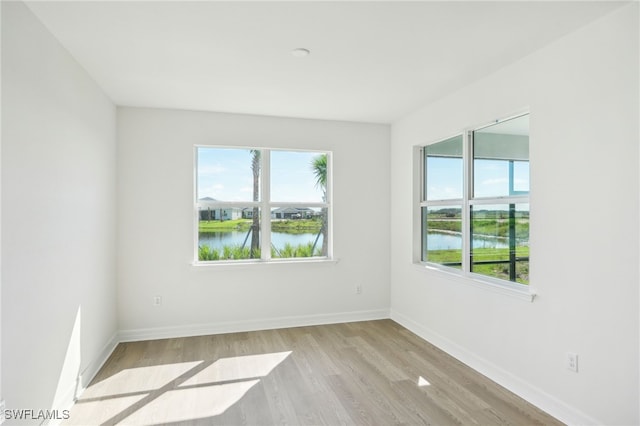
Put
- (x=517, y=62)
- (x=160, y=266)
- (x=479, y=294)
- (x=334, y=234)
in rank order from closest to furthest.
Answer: (x=517, y=62), (x=479, y=294), (x=160, y=266), (x=334, y=234)

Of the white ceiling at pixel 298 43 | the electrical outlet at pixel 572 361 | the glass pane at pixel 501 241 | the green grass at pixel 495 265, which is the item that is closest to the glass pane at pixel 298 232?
the white ceiling at pixel 298 43

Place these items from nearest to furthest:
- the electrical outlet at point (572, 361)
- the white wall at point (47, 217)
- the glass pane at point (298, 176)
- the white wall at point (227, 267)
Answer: the white wall at point (47, 217) → the electrical outlet at point (572, 361) → the white wall at point (227, 267) → the glass pane at point (298, 176)

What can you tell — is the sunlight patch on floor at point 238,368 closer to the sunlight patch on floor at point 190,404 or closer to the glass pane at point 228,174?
the sunlight patch on floor at point 190,404

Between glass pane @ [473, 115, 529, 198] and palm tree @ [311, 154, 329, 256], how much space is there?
6.06 ft

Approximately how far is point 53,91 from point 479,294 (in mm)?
3488

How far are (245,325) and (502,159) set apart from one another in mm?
3179

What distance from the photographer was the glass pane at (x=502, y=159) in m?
2.81

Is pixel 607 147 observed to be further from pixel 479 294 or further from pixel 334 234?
pixel 334 234

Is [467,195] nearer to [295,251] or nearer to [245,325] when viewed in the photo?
[295,251]

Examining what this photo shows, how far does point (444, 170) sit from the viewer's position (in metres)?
3.82

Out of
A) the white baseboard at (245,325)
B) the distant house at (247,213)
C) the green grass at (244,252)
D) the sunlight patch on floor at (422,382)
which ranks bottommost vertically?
the sunlight patch on floor at (422,382)

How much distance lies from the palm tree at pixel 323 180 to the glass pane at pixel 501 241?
1839 millimetres

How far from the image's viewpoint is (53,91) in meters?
2.30

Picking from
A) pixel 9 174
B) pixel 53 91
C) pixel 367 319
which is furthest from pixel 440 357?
pixel 53 91
